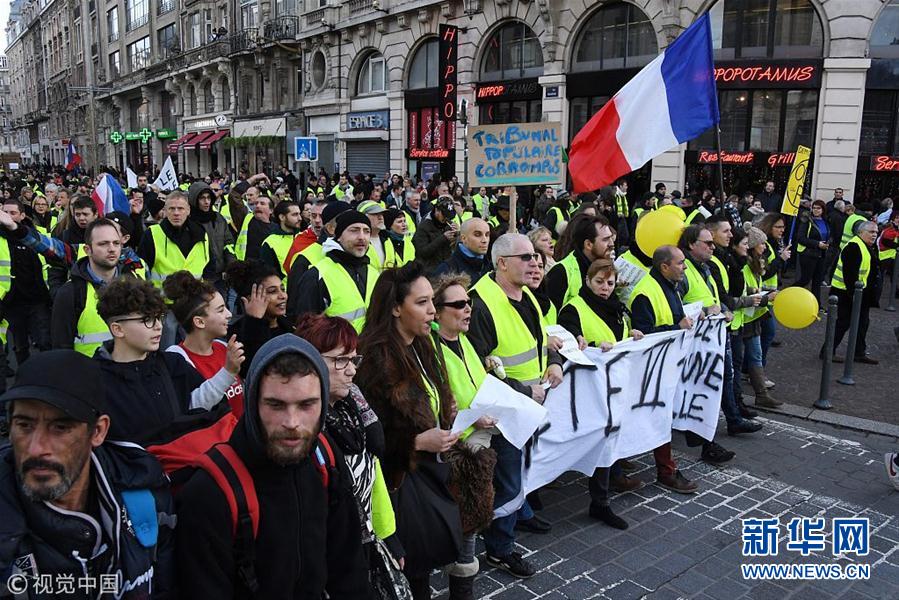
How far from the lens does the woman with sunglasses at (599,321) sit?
4758 millimetres

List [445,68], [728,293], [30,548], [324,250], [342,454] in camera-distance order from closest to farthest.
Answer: [30,548] → [342,454] → [324,250] → [728,293] → [445,68]

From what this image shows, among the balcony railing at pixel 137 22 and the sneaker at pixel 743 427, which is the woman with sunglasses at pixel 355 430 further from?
the balcony railing at pixel 137 22

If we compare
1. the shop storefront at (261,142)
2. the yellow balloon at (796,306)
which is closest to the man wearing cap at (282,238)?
the yellow balloon at (796,306)

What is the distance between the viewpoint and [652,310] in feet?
17.6

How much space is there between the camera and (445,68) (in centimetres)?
2412

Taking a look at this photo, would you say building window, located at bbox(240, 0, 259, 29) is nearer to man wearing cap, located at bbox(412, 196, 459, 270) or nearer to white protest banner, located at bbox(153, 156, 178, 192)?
white protest banner, located at bbox(153, 156, 178, 192)

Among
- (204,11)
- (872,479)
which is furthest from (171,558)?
(204,11)

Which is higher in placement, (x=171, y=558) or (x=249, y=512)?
(x=249, y=512)

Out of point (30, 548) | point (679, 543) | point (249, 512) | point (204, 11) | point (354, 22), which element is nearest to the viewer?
point (30, 548)

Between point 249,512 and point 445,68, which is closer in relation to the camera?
point 249,512

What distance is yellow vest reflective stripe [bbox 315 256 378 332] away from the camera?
507 centimetres

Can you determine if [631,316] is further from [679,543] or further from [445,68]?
[445,68]

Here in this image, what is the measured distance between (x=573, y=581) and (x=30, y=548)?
3049 millimetres

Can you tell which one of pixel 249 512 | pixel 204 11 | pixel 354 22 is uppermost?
pixel 204 11
